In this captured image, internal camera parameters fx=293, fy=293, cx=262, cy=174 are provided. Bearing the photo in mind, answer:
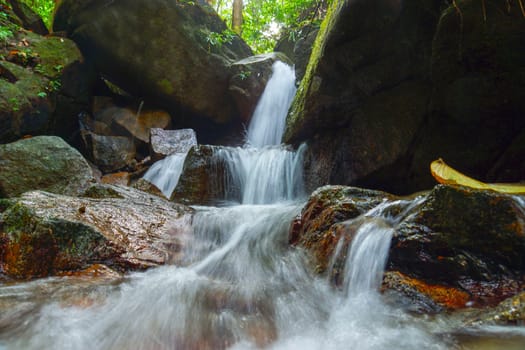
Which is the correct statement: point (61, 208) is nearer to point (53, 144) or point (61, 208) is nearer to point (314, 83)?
point (53, 144)

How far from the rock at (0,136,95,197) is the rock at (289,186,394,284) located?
167 inches

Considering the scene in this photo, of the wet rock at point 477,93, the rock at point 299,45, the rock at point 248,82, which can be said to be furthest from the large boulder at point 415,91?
the rock at point 248,82

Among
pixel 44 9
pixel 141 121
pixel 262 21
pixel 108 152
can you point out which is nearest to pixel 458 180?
pixel 108 152

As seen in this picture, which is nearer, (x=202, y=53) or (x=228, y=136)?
(x=202, y=53)

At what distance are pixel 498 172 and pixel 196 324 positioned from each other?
4.63 m

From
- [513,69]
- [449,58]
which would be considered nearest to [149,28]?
[449,58]

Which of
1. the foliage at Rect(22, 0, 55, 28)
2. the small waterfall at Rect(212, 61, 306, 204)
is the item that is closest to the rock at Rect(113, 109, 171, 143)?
the small waterfall at Rect(212, 61, 306, 204)

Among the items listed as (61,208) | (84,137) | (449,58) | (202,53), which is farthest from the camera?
(202,53)

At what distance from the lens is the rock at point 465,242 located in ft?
6.84

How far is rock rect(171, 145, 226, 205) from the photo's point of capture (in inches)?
237

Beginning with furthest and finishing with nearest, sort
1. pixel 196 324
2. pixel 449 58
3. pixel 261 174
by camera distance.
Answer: pixel 261 174, pixel 449 58, pixel 196 324

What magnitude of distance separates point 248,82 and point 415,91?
6.12m

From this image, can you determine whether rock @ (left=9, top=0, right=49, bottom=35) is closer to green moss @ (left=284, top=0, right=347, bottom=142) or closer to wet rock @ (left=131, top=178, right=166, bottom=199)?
wet rock @ (left=131, top=178, right=166, bottom=199)

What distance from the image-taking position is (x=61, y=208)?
3.25m
